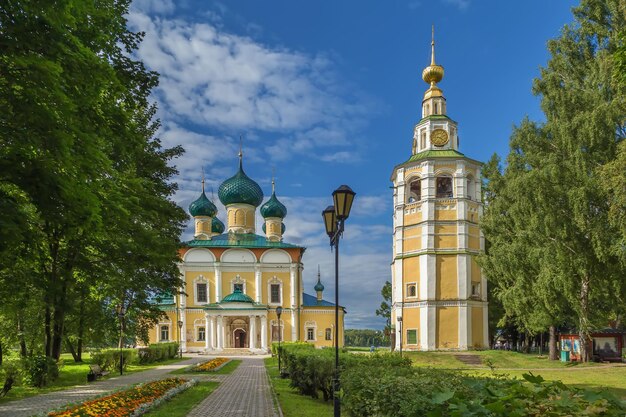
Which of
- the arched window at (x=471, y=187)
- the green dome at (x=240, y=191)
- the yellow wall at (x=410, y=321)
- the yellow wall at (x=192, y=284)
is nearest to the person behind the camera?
the yellow wall at (x=410, y=321)

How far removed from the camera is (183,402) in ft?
39.5

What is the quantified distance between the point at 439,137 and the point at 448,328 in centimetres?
1258

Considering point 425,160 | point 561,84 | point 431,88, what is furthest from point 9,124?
point 431,88

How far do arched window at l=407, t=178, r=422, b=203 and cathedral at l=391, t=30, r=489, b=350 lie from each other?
0.34 feet

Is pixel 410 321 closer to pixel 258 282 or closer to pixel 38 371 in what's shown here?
pixel 258 282

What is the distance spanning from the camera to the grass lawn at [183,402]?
10.3m

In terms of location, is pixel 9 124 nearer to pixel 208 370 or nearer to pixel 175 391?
pixel 175 391

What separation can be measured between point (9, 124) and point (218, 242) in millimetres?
38559

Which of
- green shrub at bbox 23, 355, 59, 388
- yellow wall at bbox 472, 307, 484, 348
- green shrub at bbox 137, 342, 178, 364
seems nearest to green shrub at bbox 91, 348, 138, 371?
green shrub at bbox 137, 342, 178, 364

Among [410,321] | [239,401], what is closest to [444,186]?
[410,321]

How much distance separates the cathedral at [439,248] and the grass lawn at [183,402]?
714 inches

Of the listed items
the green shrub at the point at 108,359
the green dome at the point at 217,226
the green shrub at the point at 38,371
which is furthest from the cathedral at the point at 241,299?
the green shrub at the point at 38,371

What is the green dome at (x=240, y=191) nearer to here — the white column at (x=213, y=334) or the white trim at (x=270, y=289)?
the white trim at (x=270, y=289)

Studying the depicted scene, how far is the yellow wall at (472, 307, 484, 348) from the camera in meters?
31.9
